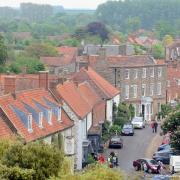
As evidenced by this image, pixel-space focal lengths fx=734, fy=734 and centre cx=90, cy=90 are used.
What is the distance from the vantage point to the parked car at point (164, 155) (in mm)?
44531

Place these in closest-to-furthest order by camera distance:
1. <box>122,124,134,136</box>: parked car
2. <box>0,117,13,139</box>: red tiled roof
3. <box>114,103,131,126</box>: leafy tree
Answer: <box>0,117,13,139</box>: red tiled roof < <box>122,124,134,136</box>: parked car < <box>114,103,131,126</box>: leafy tree

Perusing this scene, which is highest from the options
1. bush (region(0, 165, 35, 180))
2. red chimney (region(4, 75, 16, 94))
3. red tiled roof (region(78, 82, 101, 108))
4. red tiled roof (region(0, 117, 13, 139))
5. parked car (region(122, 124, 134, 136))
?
red chimney (region(4, 75, 16, 94))

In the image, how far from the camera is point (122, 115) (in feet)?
203

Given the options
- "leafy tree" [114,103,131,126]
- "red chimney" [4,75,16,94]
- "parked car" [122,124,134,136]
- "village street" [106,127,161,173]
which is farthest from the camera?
"leafy tree" [114,103,131,126]

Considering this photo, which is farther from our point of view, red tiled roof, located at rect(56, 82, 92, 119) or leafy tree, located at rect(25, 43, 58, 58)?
leafy tree, located at rect(25, 43, 58, 58)

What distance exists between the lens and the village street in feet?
148

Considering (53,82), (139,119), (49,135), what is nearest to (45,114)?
(49,135)

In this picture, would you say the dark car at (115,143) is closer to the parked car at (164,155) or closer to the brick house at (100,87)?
the parked car at (164,155)

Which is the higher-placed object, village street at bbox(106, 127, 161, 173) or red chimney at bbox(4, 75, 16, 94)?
red chimney at bbox(4, 75, 16, 94)

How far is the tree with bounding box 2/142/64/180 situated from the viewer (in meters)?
24.6

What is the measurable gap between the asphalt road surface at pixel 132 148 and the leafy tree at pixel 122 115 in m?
1.47

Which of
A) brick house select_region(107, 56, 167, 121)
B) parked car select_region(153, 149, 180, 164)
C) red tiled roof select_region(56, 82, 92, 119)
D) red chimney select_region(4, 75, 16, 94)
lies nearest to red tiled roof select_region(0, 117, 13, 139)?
red chimney select_region(4, 75, 16, 94)

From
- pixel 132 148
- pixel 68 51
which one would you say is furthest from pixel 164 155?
pixel 68 51

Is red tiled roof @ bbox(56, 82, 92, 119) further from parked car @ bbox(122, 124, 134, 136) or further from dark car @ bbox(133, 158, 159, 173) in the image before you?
parked car @ bbox(122, 124, 134, 136)
